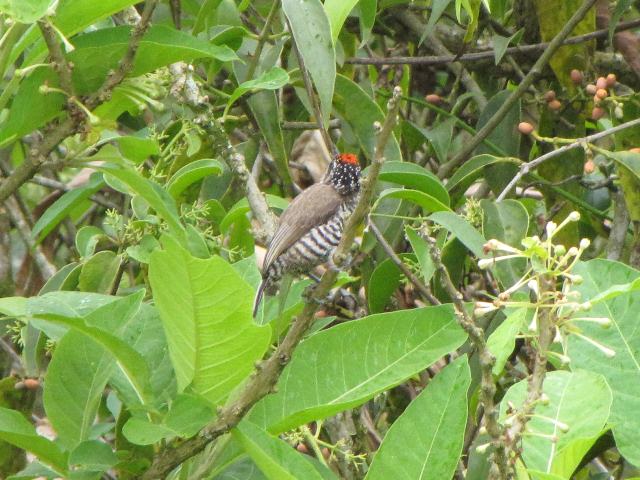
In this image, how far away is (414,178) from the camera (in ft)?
11.2

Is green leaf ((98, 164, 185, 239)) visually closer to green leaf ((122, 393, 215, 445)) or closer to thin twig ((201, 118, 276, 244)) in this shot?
green leaf ((122, 393, 215, 445))

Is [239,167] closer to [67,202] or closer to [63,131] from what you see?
[67,202]

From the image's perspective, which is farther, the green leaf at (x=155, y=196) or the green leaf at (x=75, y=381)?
the green leaf at (x=75, y=381)

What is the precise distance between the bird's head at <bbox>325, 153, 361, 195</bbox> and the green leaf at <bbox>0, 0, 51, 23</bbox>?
1859 mm

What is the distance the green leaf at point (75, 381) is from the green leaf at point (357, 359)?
418mm

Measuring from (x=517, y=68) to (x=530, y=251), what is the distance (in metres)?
2.56

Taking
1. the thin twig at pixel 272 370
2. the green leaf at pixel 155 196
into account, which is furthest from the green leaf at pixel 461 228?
the green leaf at pixel 155 196

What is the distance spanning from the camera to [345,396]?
2.73 m

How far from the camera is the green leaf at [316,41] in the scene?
9.25 feet

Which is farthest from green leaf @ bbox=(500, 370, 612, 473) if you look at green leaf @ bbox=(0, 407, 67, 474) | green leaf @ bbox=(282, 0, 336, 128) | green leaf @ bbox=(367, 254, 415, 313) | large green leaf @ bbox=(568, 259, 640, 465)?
green leaf @ bbox=(0, 407, 67, 474)

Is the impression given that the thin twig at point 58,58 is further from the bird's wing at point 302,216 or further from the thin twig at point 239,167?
the bird's wing at point 302,216

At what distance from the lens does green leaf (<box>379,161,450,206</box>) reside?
338cm

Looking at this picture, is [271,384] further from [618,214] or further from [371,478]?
[618,214]

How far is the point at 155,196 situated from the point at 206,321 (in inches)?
14.4
